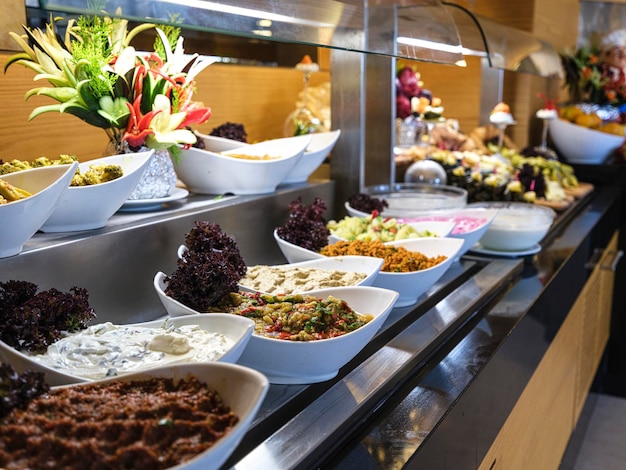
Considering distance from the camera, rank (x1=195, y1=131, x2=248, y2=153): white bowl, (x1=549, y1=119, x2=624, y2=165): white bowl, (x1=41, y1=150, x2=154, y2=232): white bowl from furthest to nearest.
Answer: (x1=549, y1=119, x2=624, y2=165): white bowl
(x1=195, y1=131, x2=248, y2=153): white bowl
(x1=41, y1=150, x2=154, y2=232): white bowl

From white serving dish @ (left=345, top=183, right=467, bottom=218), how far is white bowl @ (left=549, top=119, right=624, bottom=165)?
218 centimetres

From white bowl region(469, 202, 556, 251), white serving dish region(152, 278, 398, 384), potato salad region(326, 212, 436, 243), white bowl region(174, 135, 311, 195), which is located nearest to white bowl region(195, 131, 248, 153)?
white bowl region(174, 135, 311, 195)

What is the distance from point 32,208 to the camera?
1090mm

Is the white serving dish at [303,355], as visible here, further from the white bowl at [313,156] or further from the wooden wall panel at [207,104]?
the white bowl at [313,156]

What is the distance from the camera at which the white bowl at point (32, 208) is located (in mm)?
1070

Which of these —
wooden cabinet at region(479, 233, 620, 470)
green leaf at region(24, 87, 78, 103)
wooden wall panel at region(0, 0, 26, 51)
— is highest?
wooden wall panel at region(0, 0, 26, 51)

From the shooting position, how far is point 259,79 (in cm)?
261

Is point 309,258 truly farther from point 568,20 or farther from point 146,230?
point 568,20

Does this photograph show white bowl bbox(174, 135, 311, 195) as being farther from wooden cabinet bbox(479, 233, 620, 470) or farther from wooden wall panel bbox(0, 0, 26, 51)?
wooden cabinet bbox(479, 233, 620, 470)

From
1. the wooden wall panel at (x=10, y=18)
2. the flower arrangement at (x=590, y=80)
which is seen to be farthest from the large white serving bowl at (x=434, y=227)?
the flower arrangement at (x=590, y=80)

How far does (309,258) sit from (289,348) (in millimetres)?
562

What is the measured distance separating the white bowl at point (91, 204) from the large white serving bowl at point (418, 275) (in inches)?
20.9

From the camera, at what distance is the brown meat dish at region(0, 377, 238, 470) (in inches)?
28.2

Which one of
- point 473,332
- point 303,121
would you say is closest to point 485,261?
point 473,332
